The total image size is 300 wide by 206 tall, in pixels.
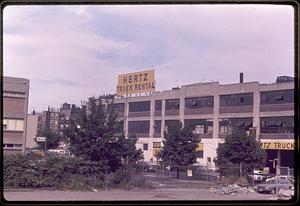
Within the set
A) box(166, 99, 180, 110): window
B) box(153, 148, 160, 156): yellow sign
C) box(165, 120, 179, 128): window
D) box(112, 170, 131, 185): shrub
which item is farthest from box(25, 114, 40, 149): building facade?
box(112, 170, 131, 185): shrub

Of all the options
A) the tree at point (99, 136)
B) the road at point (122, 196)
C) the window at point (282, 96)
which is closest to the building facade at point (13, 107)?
the road at point (122, 196)

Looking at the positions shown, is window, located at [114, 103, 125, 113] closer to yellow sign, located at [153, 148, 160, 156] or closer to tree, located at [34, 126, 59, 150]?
tree, located at [34, 126, 59, 150]

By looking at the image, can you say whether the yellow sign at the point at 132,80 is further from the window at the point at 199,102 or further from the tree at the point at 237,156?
the tree at the point at 237,156

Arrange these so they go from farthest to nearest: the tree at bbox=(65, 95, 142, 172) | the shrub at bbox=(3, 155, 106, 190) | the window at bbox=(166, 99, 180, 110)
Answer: the shrub at bbox=(3, 155, 106, 190) → the tree at bbox=(65, 95, 142, 172) → the window at bbox=(166, 99, 180, 110)

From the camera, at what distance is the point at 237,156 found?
9.64m

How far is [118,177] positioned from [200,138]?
172cm

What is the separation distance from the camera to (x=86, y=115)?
26.5 feet

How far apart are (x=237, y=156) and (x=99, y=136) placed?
2.84 meters

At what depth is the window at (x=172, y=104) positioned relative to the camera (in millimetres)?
6404

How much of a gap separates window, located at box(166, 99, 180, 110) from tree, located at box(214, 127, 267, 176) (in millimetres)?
1245

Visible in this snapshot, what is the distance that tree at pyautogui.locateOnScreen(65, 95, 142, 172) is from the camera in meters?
6.68

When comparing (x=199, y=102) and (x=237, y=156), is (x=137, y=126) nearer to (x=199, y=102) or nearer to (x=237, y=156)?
(x=199, y=102)

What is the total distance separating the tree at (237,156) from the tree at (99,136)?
1.43 m

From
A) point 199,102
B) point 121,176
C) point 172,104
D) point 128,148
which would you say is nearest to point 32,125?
point 172,104
